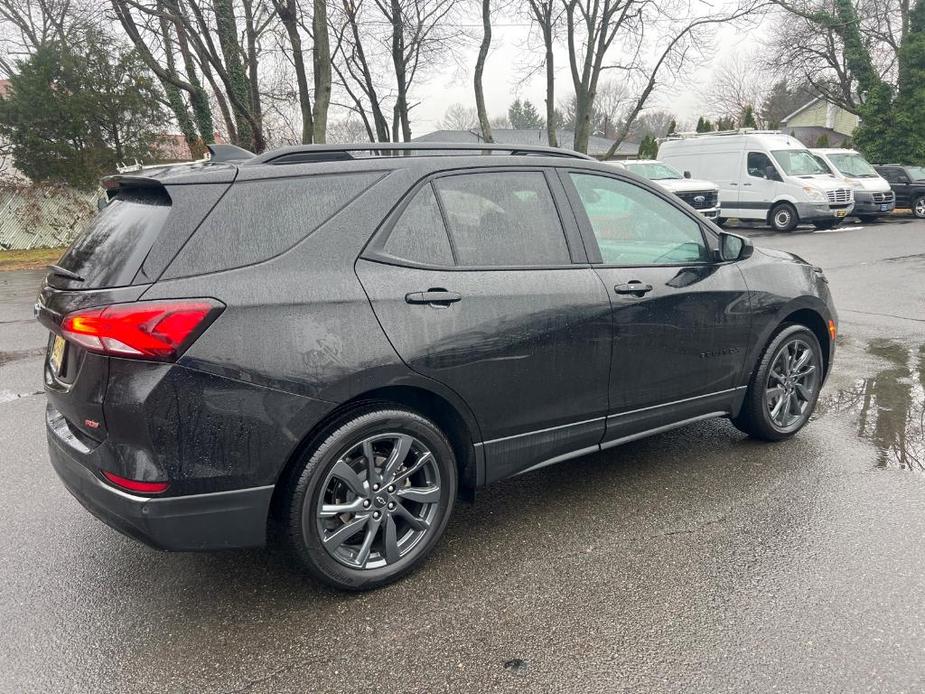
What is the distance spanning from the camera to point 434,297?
2850mm

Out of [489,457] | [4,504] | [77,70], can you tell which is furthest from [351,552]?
[77,70]

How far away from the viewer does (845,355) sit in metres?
6.37

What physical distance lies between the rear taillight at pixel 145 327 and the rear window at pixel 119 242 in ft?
0.45

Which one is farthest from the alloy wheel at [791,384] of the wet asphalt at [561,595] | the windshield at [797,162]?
the windshield at [797,162]

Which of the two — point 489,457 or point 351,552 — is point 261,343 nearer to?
point 351,552

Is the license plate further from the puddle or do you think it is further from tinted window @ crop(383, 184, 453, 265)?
the puddle

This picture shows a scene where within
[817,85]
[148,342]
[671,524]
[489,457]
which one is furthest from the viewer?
[817,85]

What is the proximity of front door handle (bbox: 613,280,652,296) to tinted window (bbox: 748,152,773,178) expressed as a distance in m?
17.2

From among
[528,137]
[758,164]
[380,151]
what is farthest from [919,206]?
[528,137]

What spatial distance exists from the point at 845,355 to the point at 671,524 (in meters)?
3.96

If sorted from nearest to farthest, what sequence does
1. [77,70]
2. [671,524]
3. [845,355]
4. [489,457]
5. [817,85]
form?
[489,457], [671,524], [845,355], [77,70], [817,85]

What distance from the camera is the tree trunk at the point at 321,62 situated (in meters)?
16.2

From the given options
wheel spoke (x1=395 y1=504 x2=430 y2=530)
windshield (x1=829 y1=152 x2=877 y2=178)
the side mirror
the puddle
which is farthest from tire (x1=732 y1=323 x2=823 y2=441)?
windshield (x1=829 y1=152 x2=877 y2=178)

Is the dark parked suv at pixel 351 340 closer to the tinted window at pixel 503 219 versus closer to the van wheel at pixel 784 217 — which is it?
the tinted window at pixel 503 219
